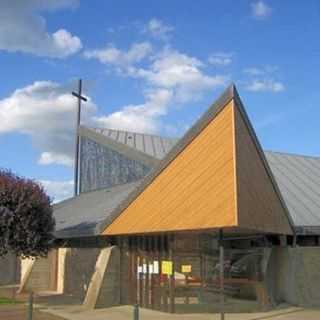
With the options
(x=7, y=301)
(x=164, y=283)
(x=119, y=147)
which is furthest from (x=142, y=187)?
(x=119, y=147)

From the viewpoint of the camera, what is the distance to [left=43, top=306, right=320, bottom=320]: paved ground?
65.2 feet

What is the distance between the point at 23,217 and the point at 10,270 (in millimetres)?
15524

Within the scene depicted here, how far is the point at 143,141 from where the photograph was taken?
3678cm

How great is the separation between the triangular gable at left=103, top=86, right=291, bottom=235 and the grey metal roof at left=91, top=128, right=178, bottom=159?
38.4 feet


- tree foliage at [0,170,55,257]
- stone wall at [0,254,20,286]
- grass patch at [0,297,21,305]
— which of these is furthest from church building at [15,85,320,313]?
stone wall at [0,254,20,286]

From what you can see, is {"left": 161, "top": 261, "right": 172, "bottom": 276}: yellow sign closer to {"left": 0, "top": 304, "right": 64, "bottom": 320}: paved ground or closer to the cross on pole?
{"left": 0, "top": 304, "right": 64, "bottom": 320}: paved ground

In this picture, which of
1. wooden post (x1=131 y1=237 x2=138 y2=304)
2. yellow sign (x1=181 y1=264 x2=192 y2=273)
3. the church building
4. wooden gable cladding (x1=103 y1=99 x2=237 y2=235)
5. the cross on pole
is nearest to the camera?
wooden gable cladding (x1=103 y1=99 x2=237 y2=235)

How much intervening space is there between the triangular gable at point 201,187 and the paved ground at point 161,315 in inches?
105

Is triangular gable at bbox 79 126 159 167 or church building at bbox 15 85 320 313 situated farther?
triangular gable at bbox 79 126 159 167

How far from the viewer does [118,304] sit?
23.3 meters

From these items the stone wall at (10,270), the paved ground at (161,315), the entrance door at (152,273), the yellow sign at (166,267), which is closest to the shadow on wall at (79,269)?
the entrance door at (152,273)

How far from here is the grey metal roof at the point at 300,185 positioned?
24870mm

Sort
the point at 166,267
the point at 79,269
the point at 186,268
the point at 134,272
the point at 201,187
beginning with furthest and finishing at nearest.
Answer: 1. the point at 79,269
2. the point at 134,272
3. the point at 186,268
4. the point at 166,267
5. the point at 201,187

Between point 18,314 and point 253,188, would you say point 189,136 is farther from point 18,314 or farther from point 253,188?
point 18,314
